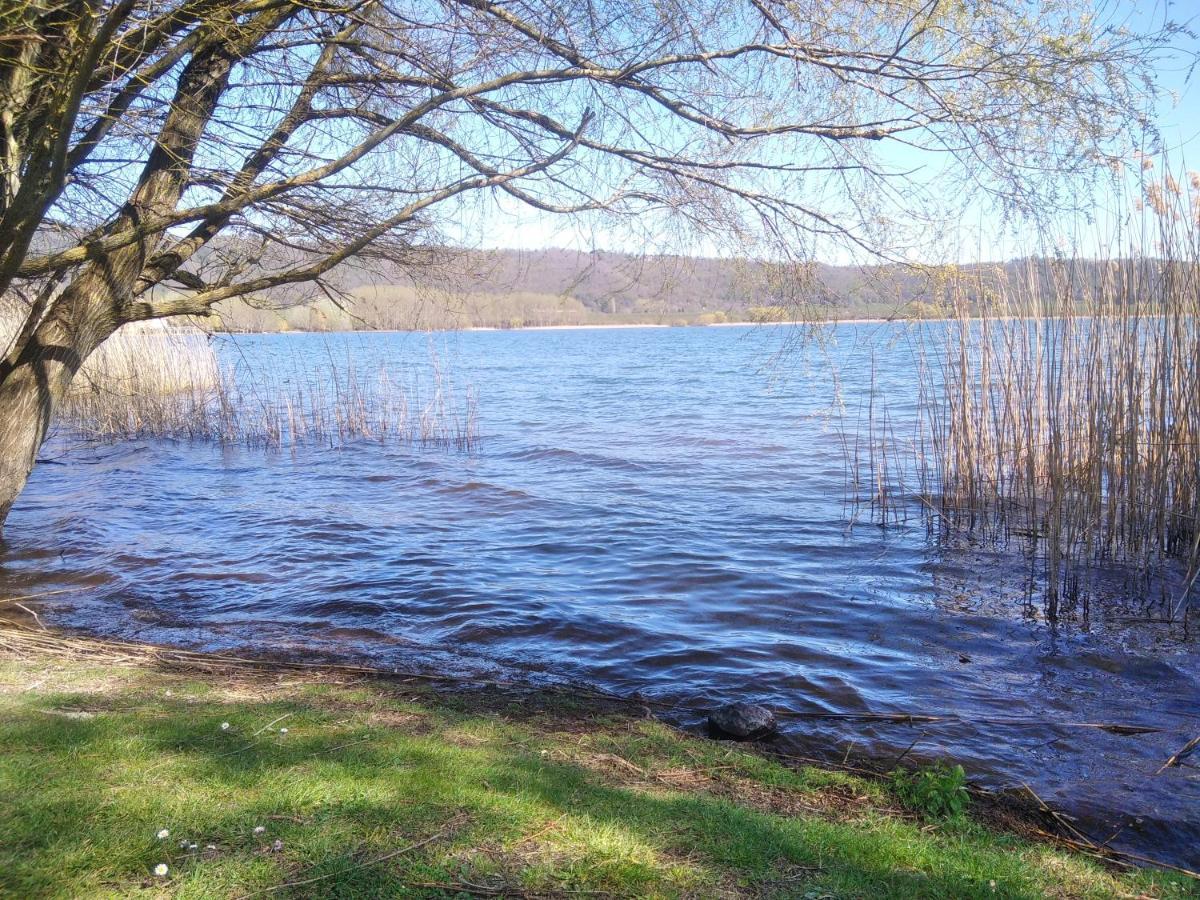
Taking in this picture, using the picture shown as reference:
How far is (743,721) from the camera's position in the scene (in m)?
4.86

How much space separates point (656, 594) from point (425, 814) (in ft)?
16.4

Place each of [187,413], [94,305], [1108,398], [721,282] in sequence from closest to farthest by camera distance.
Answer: [721,282]
[94,305]
[1108,398]
[187,413]

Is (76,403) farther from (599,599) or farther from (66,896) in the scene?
(66,896)

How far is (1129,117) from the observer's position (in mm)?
5137

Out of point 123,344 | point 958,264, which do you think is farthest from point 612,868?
point 123,344

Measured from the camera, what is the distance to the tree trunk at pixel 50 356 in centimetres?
638

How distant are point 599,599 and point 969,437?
15.3ft

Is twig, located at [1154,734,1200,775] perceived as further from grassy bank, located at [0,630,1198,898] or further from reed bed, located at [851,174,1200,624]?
reed bed, located at [851,174,1200,624]

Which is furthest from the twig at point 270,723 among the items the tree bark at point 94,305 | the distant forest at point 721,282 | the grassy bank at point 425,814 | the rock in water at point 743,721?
the tree bark at point 94,305

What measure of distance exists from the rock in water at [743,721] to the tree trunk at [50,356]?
540cm

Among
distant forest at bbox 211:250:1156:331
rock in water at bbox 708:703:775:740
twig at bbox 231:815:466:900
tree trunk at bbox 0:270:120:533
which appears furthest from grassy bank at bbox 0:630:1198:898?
distant forest at bbox 211:250:1156:331

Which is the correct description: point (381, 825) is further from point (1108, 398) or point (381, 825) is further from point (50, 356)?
point (1108, 398)

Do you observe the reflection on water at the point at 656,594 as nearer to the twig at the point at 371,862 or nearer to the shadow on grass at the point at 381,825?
the shadow on grass at the point at 381,825

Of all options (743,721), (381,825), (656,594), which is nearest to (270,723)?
(381,825)
